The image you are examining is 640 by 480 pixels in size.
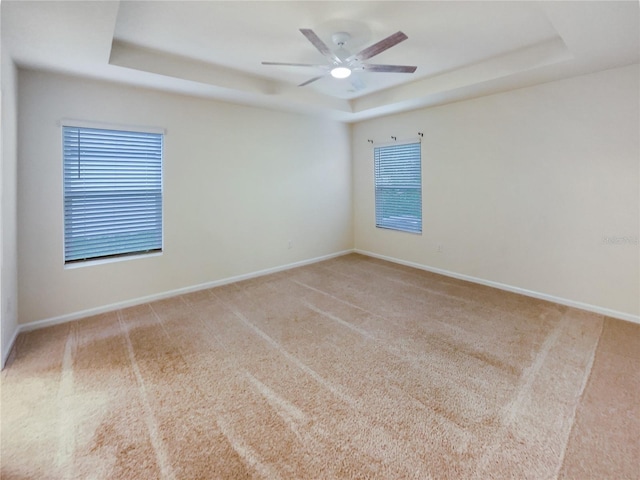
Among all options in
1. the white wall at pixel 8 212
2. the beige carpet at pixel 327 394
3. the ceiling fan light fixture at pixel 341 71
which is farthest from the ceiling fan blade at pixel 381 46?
the white wall at pixel 8 212

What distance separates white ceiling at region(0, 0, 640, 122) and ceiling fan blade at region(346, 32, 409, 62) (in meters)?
0.23

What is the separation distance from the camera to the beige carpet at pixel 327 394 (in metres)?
1.58

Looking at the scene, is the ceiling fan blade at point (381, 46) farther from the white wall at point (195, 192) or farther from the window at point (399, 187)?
the window at point (399, 187)

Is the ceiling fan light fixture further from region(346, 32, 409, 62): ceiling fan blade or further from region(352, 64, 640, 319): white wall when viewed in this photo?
region(352, 64, 640, 319): white wall

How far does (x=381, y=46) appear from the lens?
2396 mm

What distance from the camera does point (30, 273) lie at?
10.0 feet

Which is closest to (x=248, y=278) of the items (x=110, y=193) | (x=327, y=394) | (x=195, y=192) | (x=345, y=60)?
(x=195, y=192)

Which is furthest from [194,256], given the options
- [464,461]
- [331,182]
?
[464,461]

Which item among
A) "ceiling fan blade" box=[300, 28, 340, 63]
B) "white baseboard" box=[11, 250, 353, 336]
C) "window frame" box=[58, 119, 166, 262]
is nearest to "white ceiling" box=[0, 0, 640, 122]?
"ceiling fan blade" box=[300, 28, 340, 63]

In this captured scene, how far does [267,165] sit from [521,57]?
3.26 meters

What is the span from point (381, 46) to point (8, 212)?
3.26 meters

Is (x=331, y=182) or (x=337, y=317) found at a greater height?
(x=331, y=182)

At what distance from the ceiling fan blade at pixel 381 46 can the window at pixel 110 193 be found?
2.51 metres

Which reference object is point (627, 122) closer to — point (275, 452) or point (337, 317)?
point (337, 317)
